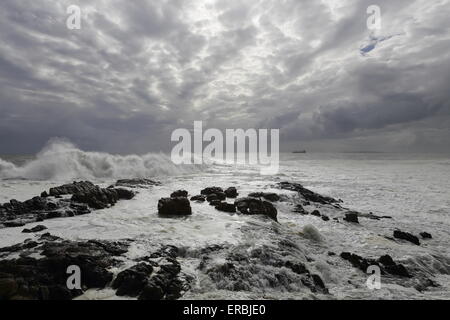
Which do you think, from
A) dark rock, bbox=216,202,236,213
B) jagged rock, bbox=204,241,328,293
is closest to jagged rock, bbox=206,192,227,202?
dark rock, bbox=216,202,236,213

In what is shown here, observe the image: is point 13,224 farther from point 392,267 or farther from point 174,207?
point 392,267

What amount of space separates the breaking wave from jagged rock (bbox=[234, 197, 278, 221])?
1844cm

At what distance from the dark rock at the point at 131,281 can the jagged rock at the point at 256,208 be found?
6.41 metres

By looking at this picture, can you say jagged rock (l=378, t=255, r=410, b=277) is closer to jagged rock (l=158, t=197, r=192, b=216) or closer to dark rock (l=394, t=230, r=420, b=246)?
dark rock (l=394, t=230, r=420, b=246)

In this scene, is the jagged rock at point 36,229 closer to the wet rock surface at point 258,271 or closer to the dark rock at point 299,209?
the wet rock surface at point 258,271

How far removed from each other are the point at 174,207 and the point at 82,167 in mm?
19530

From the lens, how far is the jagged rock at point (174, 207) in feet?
35.2

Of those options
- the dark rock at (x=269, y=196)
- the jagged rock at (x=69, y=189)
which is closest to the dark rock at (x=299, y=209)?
the dark rock at (x=269, y=196)

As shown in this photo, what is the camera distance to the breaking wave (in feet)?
76.2

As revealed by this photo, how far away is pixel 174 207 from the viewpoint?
10.8 m
